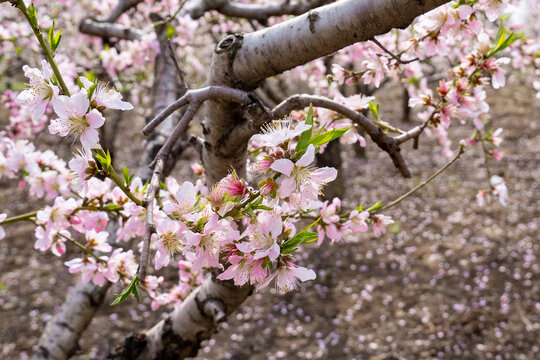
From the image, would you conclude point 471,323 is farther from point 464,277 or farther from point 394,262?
point 394,262

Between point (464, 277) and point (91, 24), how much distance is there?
4306mm

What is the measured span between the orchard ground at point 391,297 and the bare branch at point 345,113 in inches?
114

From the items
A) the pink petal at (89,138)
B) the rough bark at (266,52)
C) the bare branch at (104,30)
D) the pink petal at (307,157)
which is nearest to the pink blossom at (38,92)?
the pink petal at (89,138)

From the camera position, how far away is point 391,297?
15.0 ft

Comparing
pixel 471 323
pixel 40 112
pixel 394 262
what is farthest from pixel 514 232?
pixel 40 112

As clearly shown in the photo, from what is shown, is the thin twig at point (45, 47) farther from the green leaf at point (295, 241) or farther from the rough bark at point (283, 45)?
the green leaf at point (295, 241)

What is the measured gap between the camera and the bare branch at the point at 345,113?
129cm

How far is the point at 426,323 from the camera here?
13.5ft

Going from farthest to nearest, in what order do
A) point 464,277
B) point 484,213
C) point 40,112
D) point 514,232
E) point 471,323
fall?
1. point 484,213
2. point 514,232
3. point 464,277
4. point 471,323
5. point 40,112

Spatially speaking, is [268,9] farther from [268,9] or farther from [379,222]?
[379,222]

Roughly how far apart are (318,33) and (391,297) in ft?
12.8

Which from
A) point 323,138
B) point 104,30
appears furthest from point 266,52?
point 104,30

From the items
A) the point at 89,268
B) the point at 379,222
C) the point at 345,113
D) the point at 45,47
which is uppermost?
the point at 45,47

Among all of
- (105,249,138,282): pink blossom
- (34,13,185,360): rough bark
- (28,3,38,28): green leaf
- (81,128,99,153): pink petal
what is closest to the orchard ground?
(34,13,185,360): rough bark
